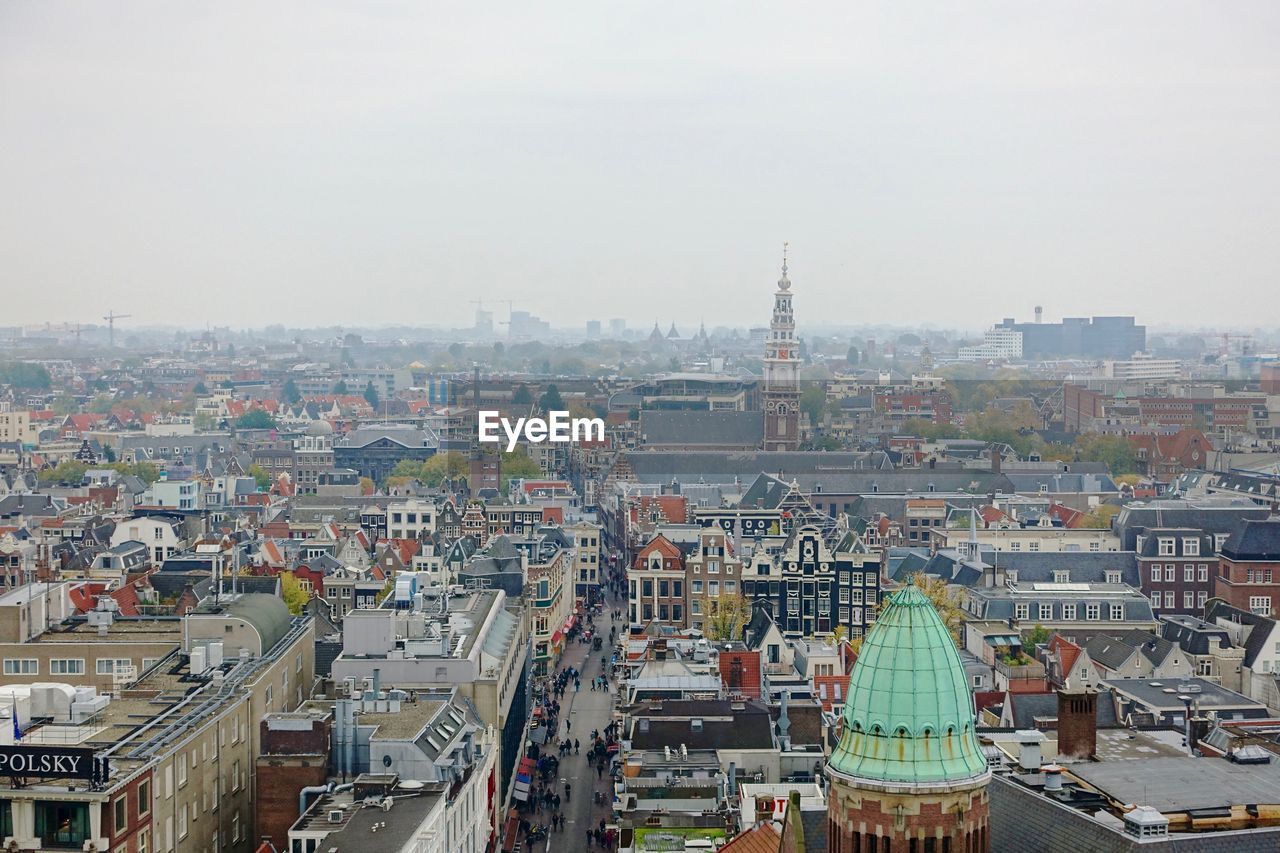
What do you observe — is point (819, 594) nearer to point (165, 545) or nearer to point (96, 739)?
point (165, 545)

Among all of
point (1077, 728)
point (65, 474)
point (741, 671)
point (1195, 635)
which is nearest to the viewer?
point (1077, 728)

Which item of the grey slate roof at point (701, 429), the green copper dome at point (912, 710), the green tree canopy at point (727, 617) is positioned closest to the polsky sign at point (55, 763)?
the green copper dome at point (912, 710)

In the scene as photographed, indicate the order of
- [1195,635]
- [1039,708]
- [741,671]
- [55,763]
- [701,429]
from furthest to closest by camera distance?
1. [701,429]
2. [1195,635]
3. [741,671]
4. [1039,708]
5. [55,763]

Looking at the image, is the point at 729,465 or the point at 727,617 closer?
the point at 727,617

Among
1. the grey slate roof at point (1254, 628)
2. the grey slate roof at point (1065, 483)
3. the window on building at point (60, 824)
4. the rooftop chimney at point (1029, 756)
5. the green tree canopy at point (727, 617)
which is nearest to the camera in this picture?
the rooftop chimney at point (1029, 756)

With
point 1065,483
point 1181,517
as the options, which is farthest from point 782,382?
point 1181,517

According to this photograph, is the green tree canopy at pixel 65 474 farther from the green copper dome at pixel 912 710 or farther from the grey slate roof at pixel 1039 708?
the green copper dome at pixel 912 710

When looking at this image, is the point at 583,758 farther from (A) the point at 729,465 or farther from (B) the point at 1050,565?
(A) the point at 729,465
